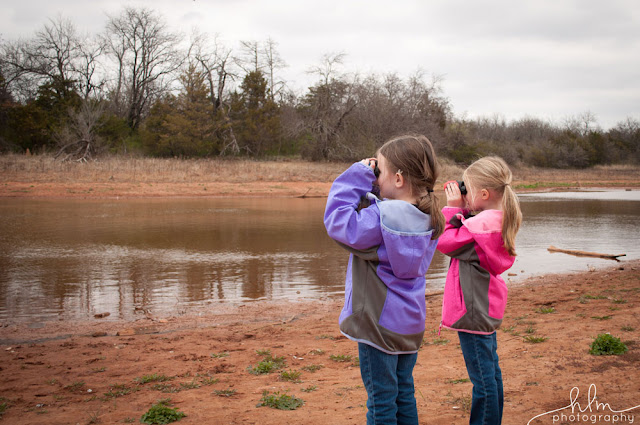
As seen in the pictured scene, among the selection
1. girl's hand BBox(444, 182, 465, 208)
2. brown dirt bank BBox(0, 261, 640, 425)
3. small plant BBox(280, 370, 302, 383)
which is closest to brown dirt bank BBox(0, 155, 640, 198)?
brown dirt bank BBox(0, 261, 640, 425)

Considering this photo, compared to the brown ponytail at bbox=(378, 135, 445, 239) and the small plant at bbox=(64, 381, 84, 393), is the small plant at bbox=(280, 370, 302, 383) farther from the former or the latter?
the brown ponytail at bbox=(378, 135, 445, 239)

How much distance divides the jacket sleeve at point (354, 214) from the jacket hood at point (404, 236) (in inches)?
2.1

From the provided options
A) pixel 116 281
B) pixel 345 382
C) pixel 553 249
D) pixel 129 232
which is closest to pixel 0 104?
pixel 129 232

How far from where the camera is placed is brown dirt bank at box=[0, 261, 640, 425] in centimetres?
375

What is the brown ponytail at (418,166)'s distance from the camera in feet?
8.25

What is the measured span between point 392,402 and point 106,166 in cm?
3147

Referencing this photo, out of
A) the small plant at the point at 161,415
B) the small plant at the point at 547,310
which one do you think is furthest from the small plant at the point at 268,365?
the small plant at the point at 547,310

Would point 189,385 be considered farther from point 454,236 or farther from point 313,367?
point 454,236

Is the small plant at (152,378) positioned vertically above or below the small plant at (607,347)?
below

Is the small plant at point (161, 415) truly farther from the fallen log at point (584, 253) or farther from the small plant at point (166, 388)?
the fallen log at point (584, 253)

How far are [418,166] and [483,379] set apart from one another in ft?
4.37

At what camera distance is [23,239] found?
43.7 ft

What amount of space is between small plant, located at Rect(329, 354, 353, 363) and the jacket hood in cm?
297

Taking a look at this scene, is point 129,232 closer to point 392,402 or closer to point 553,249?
point 553,249
